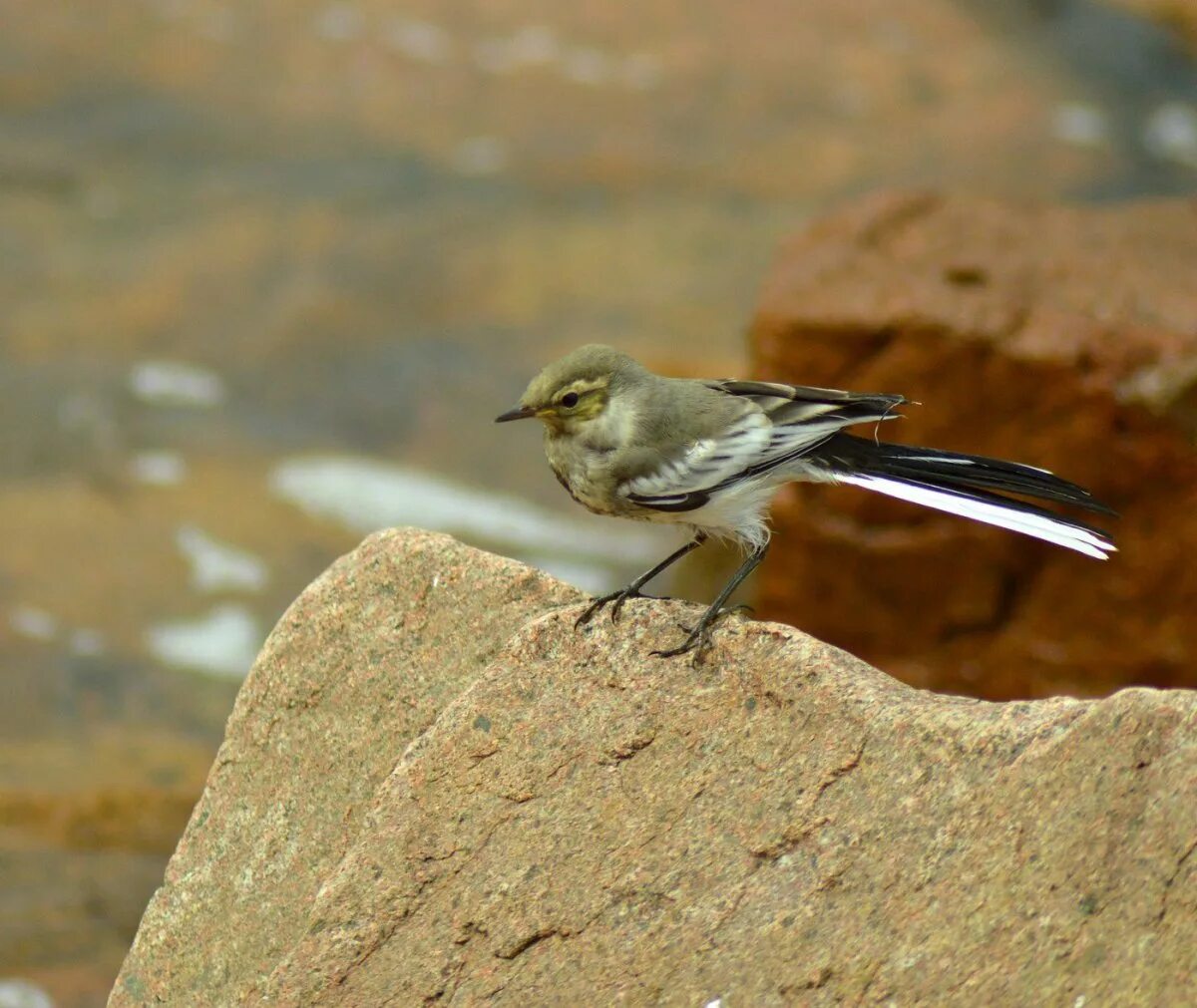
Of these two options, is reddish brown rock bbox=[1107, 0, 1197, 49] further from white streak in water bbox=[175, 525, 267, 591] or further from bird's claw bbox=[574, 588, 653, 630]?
bird's claw bbox=[574, 588, 653, 630]

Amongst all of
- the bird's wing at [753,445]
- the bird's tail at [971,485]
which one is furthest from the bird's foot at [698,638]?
the bird's tail at [971,485]

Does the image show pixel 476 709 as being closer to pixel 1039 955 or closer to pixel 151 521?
pixel 1039 955

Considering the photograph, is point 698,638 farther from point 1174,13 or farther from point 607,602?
point 1174,13

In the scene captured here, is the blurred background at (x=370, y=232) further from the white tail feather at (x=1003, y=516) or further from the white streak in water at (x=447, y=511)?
the white tail feather at (x=1003, y=516)

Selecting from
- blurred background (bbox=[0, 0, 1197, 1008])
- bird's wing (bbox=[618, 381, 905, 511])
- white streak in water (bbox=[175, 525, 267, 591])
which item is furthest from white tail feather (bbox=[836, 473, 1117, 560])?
white streak in water (bbox=[175, 525, 267, 591])

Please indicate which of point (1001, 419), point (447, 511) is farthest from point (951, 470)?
point (447, 511)
